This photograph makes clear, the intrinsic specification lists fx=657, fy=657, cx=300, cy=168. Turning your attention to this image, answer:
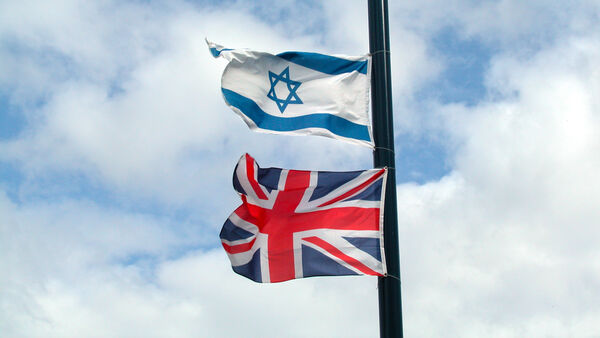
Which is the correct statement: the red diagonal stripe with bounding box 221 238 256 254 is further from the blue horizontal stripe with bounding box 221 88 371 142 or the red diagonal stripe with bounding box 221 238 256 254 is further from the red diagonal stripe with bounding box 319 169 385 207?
the blue horizontal stripe with bounding box 221 88 371 142

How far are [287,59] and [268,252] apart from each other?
306cm

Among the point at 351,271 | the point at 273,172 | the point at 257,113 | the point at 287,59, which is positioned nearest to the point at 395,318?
the point at 351,271

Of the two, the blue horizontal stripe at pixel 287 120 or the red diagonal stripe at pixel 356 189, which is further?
the blue horizontal stripe at pixel 287 120

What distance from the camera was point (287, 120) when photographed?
9883 mm

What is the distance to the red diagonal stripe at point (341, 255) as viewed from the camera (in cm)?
829

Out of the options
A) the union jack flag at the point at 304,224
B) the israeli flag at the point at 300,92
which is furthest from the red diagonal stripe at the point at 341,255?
the israeli flag at the point at 300,92

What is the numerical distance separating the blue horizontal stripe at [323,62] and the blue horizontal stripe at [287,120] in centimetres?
78

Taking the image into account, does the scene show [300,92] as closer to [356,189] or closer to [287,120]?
[287,120]

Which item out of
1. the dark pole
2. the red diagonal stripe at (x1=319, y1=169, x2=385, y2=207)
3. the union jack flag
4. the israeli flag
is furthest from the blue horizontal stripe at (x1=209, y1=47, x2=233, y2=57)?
the red diagonal stripe at (x1=319, y1=169, x2=385, y2=207)

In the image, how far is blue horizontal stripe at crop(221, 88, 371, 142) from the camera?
9.57m

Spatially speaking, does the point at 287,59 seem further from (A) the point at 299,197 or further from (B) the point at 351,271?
(B) the point at 351,271

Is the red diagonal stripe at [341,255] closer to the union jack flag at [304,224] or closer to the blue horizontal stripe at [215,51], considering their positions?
the union jack flag at [304,224]

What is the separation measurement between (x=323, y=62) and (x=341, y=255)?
3122 millimetres

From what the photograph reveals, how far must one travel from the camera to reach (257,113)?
998cm
